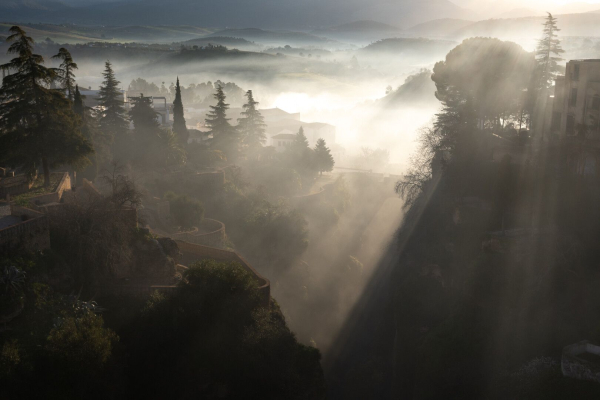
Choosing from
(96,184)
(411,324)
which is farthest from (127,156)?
(411,324)

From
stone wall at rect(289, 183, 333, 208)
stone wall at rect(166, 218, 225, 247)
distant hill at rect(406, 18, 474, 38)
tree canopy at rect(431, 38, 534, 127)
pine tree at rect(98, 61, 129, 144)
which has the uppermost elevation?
distant hill at rect(406, 18, 474, 38)

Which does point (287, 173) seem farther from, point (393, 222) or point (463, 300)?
point (463, 300)

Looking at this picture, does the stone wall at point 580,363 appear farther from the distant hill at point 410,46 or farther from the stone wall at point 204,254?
the distant hill at point 410,46

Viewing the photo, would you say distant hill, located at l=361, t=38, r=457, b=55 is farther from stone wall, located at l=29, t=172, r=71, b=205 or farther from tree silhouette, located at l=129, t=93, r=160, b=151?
stone wall, located at l=29, t=172, r=71, b=205

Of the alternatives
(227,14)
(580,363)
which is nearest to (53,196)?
(580,363)

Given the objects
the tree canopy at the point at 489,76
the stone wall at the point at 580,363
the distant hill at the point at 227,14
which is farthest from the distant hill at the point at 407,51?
the stone wall at the point at 580,363

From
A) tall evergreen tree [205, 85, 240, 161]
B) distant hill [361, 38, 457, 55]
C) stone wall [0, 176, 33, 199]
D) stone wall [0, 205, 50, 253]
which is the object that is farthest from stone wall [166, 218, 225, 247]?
distant hill [361, 38, 457, 55]

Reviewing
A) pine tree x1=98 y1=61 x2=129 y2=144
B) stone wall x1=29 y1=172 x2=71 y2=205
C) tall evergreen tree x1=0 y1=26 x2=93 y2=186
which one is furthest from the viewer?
pine tree x1=98 y1=61 x2=129 y2=144
